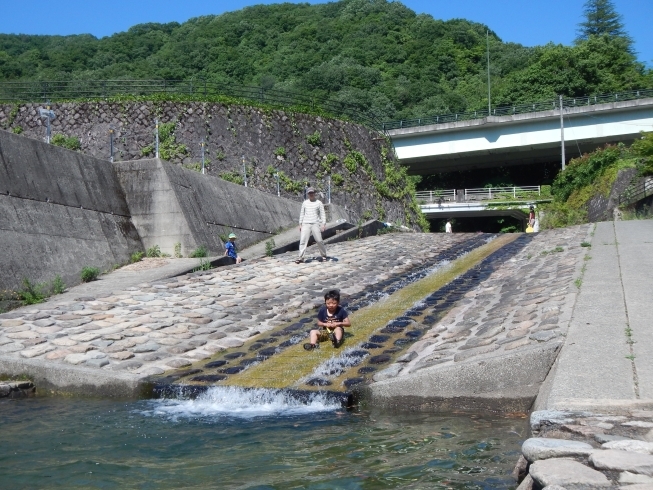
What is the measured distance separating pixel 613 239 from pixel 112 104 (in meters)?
22.4

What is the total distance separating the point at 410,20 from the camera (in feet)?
306

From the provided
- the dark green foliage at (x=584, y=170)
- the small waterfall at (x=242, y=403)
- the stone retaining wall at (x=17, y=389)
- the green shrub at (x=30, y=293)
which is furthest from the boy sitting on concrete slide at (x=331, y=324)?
the dark green foliage at (x=584, y=170)

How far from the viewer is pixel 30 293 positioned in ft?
44.5

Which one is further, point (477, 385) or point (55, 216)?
point (55, 216)

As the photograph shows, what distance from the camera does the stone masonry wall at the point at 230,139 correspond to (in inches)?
1240

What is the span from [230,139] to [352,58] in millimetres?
52433

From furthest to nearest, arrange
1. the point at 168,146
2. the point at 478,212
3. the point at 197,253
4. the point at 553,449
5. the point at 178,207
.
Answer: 1. the point at 478,212
2. the point at 168,146
3. the point at 178,207
4. the point at 197,253
5. the point at 553,449

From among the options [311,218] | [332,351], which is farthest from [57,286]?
[332,351]

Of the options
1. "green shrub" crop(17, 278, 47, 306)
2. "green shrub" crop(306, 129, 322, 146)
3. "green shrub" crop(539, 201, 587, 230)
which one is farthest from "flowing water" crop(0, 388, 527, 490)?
"green shrub" crop(539, 201, 587, 230)

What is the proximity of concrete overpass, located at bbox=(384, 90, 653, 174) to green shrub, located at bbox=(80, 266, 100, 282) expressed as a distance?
39803 millimetres

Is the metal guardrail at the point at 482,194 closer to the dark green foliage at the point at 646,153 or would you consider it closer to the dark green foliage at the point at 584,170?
the dark green foliage at the point at 584,170

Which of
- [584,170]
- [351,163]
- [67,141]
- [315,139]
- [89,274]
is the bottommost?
[89,274]

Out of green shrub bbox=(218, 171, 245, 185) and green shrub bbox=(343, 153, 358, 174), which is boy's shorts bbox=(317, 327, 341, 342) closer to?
green shrub bbox=(218, 171, 245, 185)

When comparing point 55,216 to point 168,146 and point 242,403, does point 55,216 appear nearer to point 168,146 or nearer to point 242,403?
point 242,403
